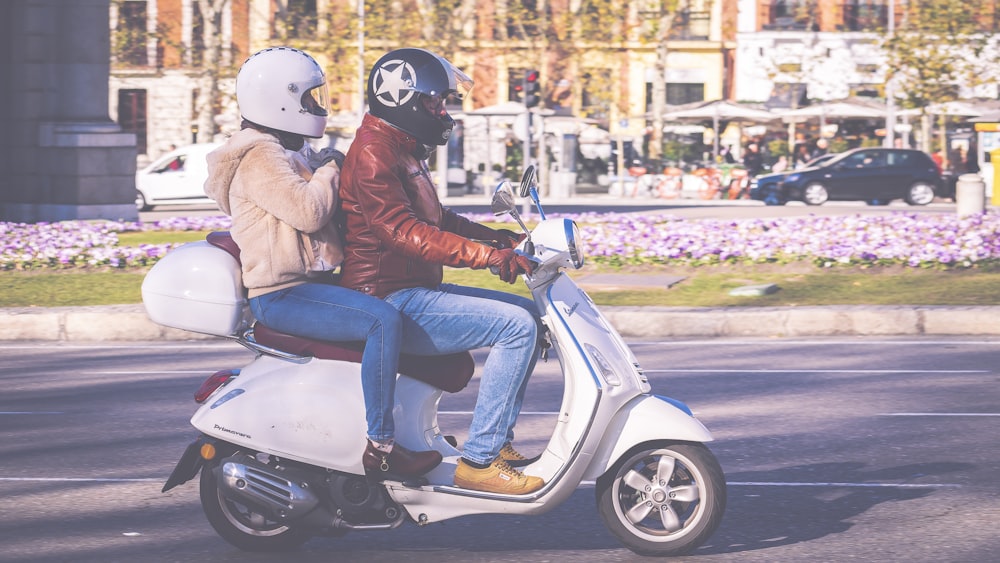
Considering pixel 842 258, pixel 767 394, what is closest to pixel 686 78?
pixel 842 258

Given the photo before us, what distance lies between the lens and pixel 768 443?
6957 millimetres

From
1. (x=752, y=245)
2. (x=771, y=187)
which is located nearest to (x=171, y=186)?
(x=771, y=187)

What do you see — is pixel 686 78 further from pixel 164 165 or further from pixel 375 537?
pixel 375 537

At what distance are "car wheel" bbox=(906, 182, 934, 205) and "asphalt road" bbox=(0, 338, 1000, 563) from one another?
2509 cm

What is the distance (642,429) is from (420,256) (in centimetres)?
91

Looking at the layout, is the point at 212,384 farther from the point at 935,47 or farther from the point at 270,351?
the point at 935,47

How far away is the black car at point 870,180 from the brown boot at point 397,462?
3099 centimetres

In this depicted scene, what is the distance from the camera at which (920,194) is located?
115ft

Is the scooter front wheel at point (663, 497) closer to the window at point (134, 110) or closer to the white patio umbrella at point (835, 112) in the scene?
the white patio umbrella at point (835, 112)

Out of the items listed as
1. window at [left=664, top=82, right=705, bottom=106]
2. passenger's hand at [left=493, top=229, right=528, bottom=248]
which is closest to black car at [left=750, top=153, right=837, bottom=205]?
window at [left=664, top=82, right=705, bottom=106]

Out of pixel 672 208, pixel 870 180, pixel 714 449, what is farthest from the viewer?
pixel 870 180

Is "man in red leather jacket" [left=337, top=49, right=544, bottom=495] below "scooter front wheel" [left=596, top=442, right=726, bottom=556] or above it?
above

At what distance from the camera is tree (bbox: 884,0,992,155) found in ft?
131

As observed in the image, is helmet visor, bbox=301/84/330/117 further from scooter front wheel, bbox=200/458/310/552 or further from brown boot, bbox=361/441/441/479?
scooter front wheel, bbox=200/458/310/552
